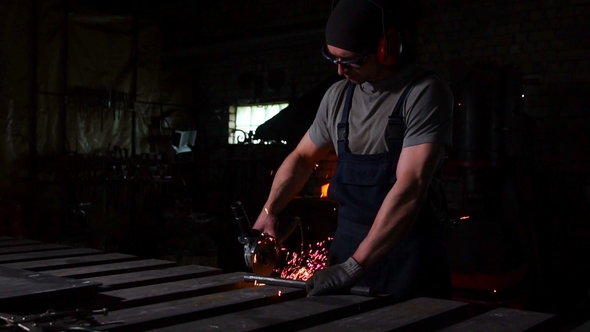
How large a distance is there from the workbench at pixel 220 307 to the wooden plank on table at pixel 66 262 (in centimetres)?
16

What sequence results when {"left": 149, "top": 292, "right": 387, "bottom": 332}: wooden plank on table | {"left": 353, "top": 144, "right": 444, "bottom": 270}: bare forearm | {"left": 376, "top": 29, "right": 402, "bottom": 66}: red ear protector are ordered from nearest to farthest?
{"left": 149, "top": 292, "right": 387, "bottom": 332}: wooden plank on table → {"left": 353, "top": 144, "right": 444, "bottom": 270}: bare forearm → {"left": 376, "top": 29, "right": 402, "bottom": 66}: red ear protector

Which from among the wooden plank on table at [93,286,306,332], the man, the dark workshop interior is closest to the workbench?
the wooden plank on table at [93,286,306,332]

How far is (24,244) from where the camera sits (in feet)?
9.44

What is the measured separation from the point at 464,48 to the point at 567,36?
3.47 ft

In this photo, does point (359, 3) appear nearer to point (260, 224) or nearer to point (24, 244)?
point (260, 224)

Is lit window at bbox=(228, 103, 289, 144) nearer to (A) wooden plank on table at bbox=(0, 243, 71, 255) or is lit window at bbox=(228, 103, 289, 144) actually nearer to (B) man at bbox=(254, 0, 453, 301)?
(A) wooden plank on table at bbox=(0, 243, 71, 255)

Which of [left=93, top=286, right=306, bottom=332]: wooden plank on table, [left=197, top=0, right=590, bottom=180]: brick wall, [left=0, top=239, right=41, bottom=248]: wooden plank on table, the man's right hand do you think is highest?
[left=197, top=0, right=590, bottom=180]: brick wall

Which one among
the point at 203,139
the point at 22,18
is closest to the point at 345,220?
the point at 22,18

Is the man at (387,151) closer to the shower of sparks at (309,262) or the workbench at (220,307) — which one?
the workbench at (220,307)

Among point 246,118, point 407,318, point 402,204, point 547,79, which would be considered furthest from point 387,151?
point 246,118

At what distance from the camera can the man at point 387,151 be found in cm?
205

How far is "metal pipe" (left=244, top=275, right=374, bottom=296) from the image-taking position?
5.94ft

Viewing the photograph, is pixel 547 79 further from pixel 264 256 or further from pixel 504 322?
pixel 504 322

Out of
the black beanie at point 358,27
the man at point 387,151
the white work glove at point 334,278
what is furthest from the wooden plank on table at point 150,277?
the black beanie at point 358,27
